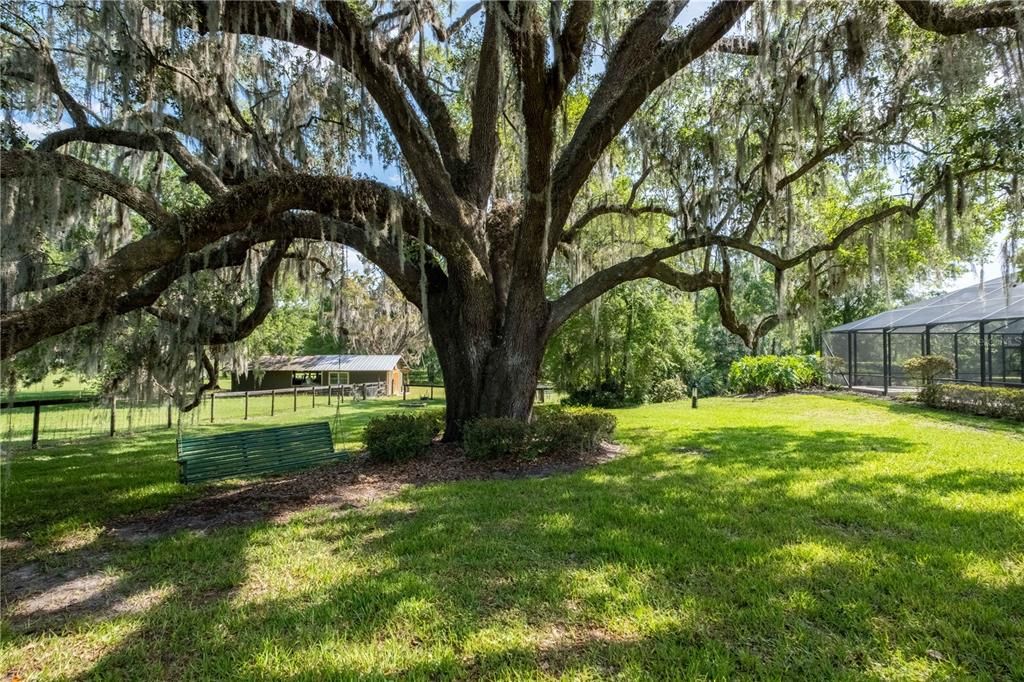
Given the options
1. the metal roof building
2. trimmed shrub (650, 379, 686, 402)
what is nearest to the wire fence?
the metal roof building

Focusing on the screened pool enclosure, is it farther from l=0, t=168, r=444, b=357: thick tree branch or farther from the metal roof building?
the metal roof building

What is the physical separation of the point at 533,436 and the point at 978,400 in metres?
10.0

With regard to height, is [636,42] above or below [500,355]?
above

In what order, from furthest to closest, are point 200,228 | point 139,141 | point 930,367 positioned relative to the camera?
point 930,367 < point 139,141 < point 200,228

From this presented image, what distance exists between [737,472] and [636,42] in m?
5.13

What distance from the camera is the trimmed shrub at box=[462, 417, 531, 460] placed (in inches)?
256

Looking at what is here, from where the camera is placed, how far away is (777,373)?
54.2 ft

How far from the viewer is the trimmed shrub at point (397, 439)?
6.92 metres

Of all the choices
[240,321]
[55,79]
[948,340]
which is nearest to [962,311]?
[948,340]

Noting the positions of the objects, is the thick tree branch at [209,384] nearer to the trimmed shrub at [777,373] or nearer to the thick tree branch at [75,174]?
the thick tree branch at [75,174]

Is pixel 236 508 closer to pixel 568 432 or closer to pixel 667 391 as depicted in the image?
pixel 568 432

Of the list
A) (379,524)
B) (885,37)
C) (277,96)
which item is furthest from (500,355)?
(885,37)

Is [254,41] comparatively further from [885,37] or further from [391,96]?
[885,37]

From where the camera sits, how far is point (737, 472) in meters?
5.90
